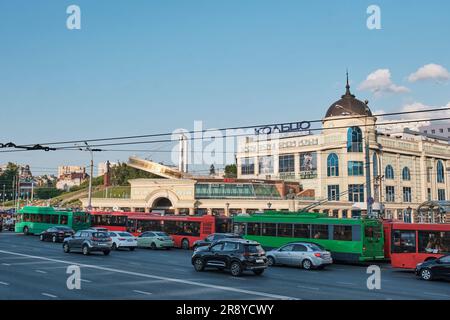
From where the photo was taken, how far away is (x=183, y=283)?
20.1m

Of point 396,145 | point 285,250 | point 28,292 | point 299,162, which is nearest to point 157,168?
point 299,162

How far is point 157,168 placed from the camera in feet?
281

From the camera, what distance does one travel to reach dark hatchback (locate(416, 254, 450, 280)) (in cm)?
2256

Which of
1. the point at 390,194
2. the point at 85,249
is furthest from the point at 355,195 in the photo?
the point at 85,249

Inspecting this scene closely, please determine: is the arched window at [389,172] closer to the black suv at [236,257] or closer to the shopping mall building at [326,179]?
the shopping mall building at [326,179]

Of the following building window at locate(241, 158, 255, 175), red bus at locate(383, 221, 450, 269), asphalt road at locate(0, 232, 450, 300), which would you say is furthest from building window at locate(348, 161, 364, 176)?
red bus at locate(383, 221, 450, 269)

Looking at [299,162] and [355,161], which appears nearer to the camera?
[355,161]

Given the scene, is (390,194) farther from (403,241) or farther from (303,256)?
(303,256)

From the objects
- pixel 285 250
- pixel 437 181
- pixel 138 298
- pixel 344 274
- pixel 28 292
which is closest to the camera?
pixel 138 298

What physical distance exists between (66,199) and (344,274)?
109m

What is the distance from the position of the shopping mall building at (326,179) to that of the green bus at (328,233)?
102 feet

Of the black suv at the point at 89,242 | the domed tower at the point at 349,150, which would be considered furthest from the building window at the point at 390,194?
the black suv at the point at 89,242

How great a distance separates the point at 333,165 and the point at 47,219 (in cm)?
4054

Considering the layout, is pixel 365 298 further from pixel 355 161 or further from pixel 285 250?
pixel 355 161
